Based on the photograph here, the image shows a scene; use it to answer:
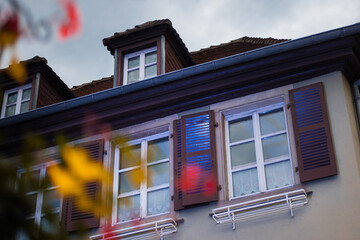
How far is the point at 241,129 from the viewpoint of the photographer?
31.0 feet

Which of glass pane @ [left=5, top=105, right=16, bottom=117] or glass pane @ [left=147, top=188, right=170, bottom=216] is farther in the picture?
glass pane @ [left=5, top=105, right=16, bottom=117]

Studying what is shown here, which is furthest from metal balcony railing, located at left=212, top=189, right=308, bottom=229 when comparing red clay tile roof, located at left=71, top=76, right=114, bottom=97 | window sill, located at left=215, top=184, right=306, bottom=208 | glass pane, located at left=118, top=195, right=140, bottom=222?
red clay tile roof, located at left=71, top=76, right=114, bottom=97

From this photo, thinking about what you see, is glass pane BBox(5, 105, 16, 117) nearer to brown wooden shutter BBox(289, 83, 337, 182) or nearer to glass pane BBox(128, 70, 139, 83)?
glass pane BBox(128, 70, 139, 83)

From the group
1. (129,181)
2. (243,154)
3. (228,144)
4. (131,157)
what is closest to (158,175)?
(129,181)

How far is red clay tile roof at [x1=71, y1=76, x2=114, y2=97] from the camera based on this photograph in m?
13.1

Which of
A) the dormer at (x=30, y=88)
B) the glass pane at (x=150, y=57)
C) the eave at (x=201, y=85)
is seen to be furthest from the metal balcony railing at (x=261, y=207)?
the dormer at (x=30, y=88)

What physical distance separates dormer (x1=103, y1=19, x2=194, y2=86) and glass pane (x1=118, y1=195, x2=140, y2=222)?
2.44 meters

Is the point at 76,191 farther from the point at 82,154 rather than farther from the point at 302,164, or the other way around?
the point at 302,164

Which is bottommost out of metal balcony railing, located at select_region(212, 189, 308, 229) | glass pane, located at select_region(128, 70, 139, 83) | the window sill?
metal balcony railing, located at select_region(212, 189, 308, 229)

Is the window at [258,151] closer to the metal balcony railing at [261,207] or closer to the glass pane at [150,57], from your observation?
the metal balcony railing at [261,207]

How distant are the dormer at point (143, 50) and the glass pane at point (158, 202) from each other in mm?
2603

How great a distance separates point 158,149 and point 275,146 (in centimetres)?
198

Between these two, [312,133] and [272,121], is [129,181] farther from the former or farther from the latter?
[312,133]

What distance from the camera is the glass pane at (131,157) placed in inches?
395
